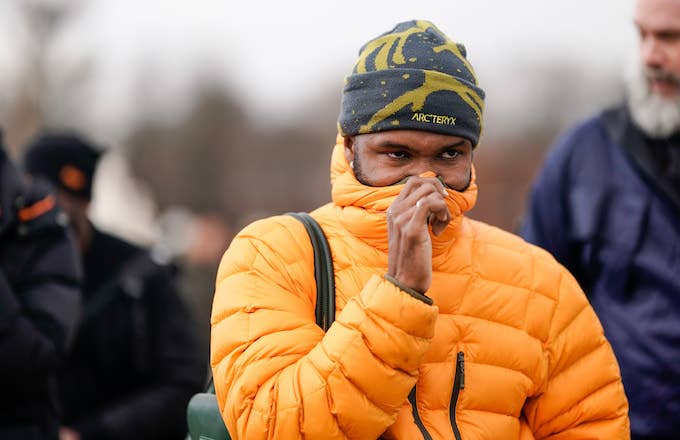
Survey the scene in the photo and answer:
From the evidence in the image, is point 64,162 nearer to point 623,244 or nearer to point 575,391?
point 623,244

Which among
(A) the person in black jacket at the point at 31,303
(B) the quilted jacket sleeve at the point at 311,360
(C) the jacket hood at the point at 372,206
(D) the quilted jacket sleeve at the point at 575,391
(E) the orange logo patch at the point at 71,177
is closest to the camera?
(B) the quilted jacket sleeve at the point at 311,360

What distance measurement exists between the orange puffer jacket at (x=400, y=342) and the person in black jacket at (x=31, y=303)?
1416 mm

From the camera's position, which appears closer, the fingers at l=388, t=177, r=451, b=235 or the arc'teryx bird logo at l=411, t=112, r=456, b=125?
the fingers at l=388, t=177, r=451, b=235

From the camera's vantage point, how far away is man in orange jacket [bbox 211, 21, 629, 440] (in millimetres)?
2639

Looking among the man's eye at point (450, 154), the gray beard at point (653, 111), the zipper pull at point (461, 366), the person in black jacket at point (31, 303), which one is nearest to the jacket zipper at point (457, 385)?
the zipper pull at point (461, 366)

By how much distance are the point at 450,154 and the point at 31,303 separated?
1.97 metres

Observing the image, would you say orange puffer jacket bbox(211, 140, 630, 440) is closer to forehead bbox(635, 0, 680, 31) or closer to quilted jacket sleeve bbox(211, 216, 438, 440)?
quilted jacket sleeve bbox(211, 216, 438, 440)

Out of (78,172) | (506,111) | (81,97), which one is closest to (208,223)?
(78,172)

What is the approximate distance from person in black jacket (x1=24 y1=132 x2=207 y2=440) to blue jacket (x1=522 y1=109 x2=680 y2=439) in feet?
6.26

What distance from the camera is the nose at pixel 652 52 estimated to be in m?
4.48

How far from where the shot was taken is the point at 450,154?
2.97 meters

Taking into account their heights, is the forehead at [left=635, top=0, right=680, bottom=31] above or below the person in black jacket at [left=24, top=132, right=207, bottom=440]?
above

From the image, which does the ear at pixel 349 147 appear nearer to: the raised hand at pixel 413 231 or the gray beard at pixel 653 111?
the raised hand at pixel 413 231

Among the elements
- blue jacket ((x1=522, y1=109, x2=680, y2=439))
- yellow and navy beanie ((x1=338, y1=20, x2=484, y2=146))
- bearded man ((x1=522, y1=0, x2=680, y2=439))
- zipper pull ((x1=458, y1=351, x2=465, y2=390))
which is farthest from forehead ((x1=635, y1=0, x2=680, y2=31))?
zipper pull ((x1=458, y1=351, x2=465, y2=390))
